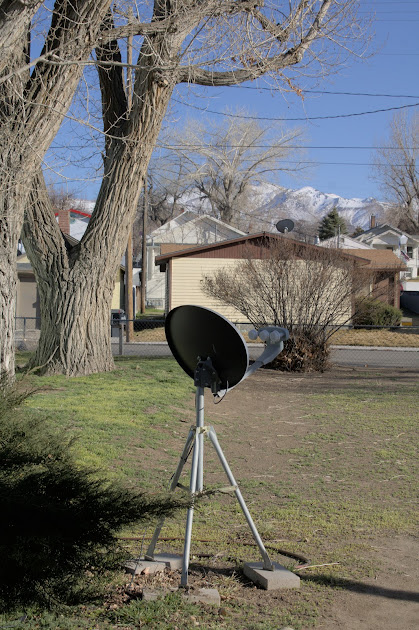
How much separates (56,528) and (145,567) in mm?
1367

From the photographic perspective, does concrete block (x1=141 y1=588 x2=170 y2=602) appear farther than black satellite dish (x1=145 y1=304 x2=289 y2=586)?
No

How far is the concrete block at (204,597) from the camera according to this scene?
3.97m

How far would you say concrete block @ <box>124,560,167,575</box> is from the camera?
4182 mm

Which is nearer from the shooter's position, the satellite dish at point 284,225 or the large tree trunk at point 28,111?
the large tree trunk at point 28,111

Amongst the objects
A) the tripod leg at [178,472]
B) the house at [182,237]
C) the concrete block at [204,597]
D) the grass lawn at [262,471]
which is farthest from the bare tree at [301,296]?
the house at [182,237]

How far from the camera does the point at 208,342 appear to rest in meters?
4.33

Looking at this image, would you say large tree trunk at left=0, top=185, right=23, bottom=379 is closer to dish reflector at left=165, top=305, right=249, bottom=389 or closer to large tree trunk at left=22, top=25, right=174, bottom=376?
large tree trunk at left=22, top=25, right=174, bottom=376

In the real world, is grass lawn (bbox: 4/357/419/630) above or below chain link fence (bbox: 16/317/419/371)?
below

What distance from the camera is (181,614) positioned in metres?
3.74

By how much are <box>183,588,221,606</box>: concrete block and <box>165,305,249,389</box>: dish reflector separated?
4.04 ft

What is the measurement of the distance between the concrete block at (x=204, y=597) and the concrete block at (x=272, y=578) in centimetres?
42

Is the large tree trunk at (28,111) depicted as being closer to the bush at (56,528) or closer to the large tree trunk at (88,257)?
the large tree trunk at (88,257)

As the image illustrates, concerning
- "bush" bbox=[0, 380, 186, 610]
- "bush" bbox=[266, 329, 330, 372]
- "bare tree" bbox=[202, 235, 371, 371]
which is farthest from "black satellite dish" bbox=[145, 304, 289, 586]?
"bush" bbox=[266, 329, 330, 372]

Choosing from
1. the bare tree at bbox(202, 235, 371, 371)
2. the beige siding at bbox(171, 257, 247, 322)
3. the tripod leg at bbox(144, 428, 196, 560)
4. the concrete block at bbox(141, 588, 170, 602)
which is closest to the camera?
the concrete block at bbox(141, 588, 170, 602)
